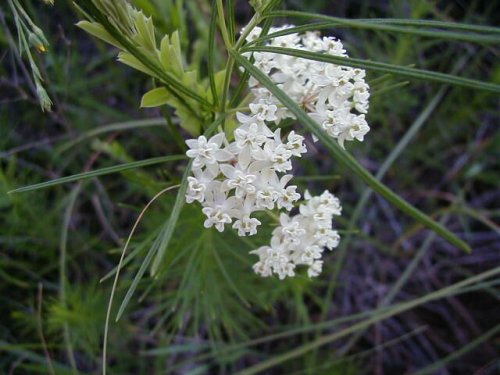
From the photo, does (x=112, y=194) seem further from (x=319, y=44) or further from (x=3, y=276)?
(x=319, y=44)

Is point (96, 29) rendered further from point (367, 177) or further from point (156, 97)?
point (367, 177)

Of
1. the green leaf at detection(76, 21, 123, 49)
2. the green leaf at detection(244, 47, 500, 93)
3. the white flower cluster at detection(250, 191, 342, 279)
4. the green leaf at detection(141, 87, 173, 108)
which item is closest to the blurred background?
the white flower cluster at detection(250, 191, 342, 279)

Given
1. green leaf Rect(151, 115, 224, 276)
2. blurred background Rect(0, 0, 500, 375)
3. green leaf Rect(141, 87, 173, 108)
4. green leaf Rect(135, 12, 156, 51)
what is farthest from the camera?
blurred background Rect(0, 0, 500, 375)

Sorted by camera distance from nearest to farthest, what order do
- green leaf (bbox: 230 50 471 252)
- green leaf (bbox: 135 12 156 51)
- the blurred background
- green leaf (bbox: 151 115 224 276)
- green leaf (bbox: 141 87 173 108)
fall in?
green leaf (bbox: 230 50 471 252), green leaf (bbox: 151 115 224 276), green leaf (bbox: 135 12 156 51), green leaf (bbox: 141 87 173 108), the blurred background

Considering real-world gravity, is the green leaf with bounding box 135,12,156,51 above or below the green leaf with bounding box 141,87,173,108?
above

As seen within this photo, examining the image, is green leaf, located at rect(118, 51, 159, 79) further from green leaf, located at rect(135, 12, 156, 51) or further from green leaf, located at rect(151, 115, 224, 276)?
green leaf, located at rect(151, 115, 224, 276)

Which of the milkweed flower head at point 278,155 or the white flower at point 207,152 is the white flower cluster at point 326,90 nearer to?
the milkweed flower head at point 278,155

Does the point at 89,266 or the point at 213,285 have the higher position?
the point at 213,285

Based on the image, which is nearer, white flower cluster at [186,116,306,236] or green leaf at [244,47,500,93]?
green leaf at [244,47,500,93]

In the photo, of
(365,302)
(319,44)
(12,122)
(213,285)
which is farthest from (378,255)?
(12,122)
